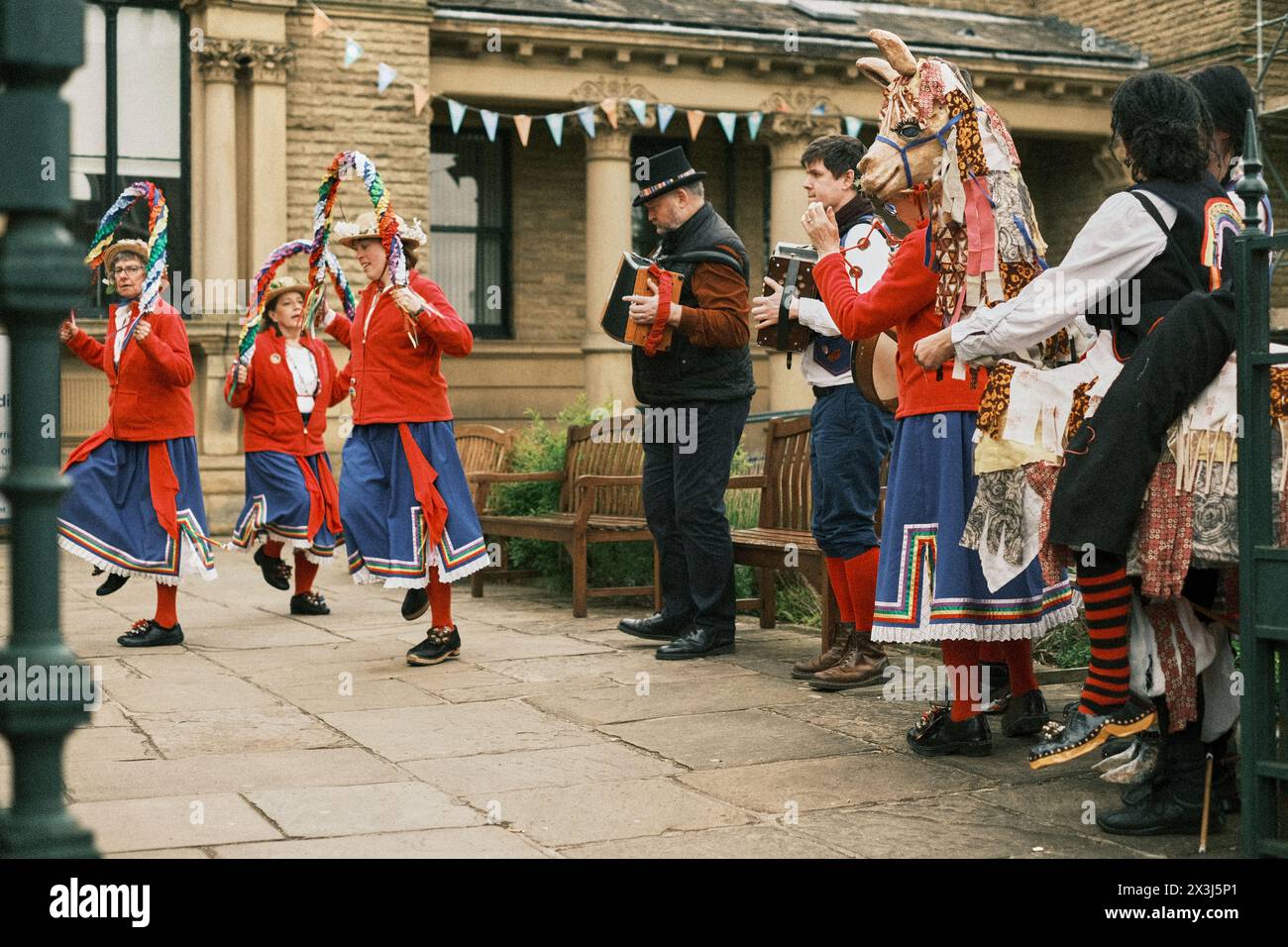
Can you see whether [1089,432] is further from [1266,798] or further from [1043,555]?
[1266,798]

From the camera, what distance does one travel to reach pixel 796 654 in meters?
7.02

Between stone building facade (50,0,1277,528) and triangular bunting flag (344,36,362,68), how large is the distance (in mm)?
82

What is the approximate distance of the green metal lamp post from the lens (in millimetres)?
2211

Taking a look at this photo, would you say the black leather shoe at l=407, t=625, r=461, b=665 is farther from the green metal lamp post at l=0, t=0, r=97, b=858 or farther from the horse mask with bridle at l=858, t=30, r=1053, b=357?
the green metal lamp post at l=0, t=0, r=97, b=858

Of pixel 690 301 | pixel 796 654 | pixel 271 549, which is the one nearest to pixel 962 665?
pixel 796 654

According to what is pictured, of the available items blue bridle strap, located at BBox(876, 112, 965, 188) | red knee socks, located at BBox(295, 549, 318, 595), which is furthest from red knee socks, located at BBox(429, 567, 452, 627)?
blue bridle strap, located at BBox(876, 112, 965, 188)

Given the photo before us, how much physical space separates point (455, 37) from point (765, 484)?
428 inches

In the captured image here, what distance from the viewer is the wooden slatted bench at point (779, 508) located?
23.2ft

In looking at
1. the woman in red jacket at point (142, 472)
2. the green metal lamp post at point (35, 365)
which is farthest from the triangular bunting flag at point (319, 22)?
the green metal lamp post at point (35, 365)

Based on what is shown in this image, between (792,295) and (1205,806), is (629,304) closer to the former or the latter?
(792,295)

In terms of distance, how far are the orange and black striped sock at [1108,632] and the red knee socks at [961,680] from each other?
95 centimetres

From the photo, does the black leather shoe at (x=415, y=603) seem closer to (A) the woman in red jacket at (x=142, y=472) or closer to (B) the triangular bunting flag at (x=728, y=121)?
(A) the woman in red jacket at (x=142, y=472)

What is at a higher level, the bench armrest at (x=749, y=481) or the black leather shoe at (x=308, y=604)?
the bench armrest at (x=749, y=481)

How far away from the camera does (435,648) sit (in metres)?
6.84
